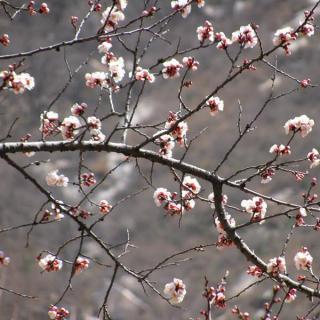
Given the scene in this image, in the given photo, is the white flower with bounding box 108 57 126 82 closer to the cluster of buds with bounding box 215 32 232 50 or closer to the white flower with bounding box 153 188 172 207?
the cluster of buds with bounding box 215 32 232 50

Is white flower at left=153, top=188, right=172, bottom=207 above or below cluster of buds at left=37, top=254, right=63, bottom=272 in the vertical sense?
above

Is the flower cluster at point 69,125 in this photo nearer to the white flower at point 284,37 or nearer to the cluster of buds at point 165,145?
the cluster of buds at point 165,145

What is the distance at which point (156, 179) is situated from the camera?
15.3 m

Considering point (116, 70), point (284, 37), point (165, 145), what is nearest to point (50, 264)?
point (165, 145)

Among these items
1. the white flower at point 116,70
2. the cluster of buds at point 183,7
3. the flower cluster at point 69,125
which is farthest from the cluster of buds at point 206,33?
the flower cluster at point 69,125

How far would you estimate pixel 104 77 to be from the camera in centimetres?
346

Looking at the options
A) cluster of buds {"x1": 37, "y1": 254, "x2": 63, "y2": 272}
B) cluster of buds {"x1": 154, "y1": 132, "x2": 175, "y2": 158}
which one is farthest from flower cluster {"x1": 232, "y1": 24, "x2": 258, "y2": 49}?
cluster of buds {"x1": 37, "y1": 254, "x2": 63, "y2": 272}

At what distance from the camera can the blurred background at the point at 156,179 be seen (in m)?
12.0

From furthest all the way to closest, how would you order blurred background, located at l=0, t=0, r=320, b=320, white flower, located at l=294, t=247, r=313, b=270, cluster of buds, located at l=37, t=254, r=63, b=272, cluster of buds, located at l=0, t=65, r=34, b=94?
blurred background, located at l=0, t=0, r=320, b=320, cluster of buds, located at l=37, t=254, r=63, b=272, white flower, located at l=294, t=247, r=313, b=270, cluster of buds, located at l=0, t=65, r=34, b=94

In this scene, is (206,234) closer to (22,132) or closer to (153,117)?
(153,117)

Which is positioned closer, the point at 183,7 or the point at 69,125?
the point at 69,125

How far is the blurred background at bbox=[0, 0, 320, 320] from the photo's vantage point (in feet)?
39.3

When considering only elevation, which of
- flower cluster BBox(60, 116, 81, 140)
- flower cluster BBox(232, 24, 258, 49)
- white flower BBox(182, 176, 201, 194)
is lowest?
flower cluster BBox(60, 116, 81, 140)

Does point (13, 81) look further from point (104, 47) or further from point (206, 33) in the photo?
point (206, 33)
